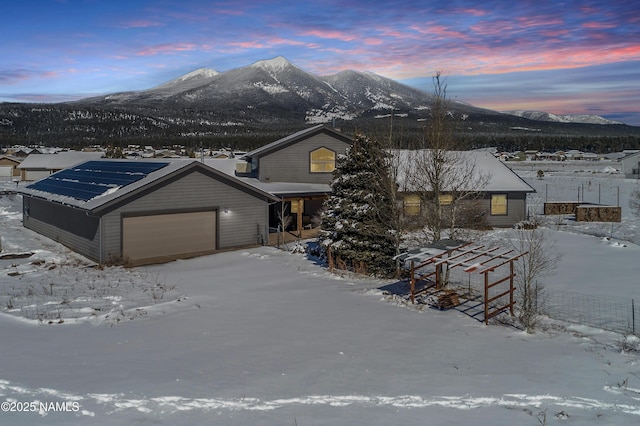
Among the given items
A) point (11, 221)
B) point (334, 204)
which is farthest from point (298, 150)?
point (11, 221)

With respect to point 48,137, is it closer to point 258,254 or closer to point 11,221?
point 11,221

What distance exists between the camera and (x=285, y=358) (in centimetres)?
973

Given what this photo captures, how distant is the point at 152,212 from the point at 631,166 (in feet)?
231

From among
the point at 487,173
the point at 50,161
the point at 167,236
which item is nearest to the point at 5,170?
the point at 50,161

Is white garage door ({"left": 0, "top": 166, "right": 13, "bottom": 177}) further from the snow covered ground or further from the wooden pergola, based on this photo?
the wooden pergola

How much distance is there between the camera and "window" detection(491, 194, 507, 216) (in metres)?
32.0

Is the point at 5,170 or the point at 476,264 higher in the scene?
the point at 5,170

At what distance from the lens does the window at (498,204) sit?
32.0 m

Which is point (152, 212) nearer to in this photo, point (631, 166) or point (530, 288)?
point (530, 288)

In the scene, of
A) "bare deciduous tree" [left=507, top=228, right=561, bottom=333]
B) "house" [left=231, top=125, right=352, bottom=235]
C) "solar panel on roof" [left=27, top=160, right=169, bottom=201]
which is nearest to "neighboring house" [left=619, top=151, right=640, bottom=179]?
"house" [left=231, top=125, right=352, bottom=235]

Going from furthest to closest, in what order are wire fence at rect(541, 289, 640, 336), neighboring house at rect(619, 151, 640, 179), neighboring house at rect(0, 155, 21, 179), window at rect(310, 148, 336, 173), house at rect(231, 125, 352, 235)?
neighboring house at rect(0, 155, 21, 179), neighboring house at rect(619, 151, 640, 179), window at rect(310, 148, 336, 173), house at rect(231, 125, 352, 235), wire fence at rect(541, 289, 640, 336)

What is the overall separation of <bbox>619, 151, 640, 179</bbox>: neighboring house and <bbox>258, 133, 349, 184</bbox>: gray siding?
53492 mm

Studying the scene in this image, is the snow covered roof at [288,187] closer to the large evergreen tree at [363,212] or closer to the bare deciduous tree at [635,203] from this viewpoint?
the large evergreen tree at [363,212]

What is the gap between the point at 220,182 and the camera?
22.8 meters
